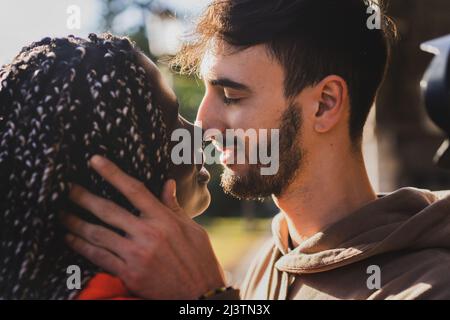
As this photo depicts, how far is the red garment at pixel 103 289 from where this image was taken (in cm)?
140

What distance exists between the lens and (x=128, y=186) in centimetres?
147

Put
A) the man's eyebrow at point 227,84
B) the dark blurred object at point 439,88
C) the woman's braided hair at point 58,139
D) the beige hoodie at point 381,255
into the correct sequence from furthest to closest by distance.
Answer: the dark blurred object at point 439,88 < the man's eyebrow at point 227,84 < the beige hoodie at point 381,255 < the woman's braided hair at point 58,139

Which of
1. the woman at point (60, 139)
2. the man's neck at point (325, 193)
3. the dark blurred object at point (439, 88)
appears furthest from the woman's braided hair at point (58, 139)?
the dark blurred object at point (439, 88)

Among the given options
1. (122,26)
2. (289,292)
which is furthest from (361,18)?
(122,26)

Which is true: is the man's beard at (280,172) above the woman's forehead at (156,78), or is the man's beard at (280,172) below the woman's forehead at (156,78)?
below

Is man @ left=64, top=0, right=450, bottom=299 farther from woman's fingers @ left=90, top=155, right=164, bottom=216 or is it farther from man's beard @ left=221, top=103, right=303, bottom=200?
woman's fingers @ left=90, top=155, right=164, bottom=216

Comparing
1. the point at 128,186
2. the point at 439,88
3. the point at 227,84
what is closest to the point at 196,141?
the point at 227,84

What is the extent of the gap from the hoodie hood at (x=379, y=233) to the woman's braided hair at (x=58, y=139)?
0.65 m

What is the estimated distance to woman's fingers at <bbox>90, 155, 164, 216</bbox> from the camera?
1.44 meters

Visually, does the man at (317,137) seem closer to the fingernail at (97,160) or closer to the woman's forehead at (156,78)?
the woman's forehead at (156,78)

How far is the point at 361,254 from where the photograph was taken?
1.79 meters

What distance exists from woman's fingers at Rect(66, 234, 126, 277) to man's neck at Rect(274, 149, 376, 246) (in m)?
→ 0.75

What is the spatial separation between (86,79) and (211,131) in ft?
1.90

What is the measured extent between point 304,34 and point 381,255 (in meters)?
0.74
